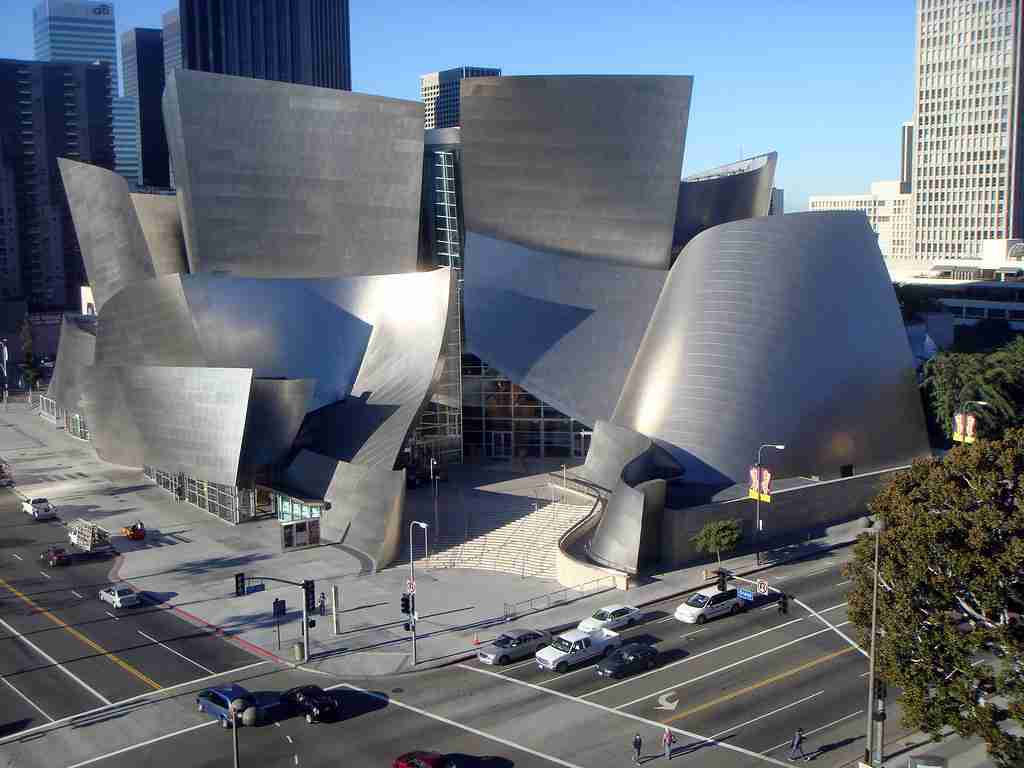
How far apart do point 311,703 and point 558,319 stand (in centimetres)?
2908

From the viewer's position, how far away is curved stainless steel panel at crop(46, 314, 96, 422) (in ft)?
219

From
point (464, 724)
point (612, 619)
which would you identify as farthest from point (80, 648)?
point (612, 619)

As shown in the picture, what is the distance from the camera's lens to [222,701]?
89.7 feet

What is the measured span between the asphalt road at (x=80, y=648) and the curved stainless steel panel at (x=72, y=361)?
27.2 m

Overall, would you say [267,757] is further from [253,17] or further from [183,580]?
[253,17]

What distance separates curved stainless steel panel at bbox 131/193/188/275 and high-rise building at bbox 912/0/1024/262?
12255 cm

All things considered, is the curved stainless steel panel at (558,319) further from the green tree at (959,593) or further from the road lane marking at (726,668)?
the green tree at (959,593)

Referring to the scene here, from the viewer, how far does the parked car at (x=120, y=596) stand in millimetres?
36688

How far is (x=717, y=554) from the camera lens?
4122 centimetres

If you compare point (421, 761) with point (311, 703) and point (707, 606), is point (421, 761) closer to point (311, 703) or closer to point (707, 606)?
point (311, 703)

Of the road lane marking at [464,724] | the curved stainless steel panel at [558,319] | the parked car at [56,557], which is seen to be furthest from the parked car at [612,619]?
the parked car at [56,557]

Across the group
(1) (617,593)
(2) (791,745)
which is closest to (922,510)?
(2) (791,745)

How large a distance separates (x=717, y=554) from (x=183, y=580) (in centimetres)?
1992

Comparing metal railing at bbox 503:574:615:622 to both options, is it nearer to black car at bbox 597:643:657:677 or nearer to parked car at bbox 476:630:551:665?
parked car at bbox 476:630:551:665
